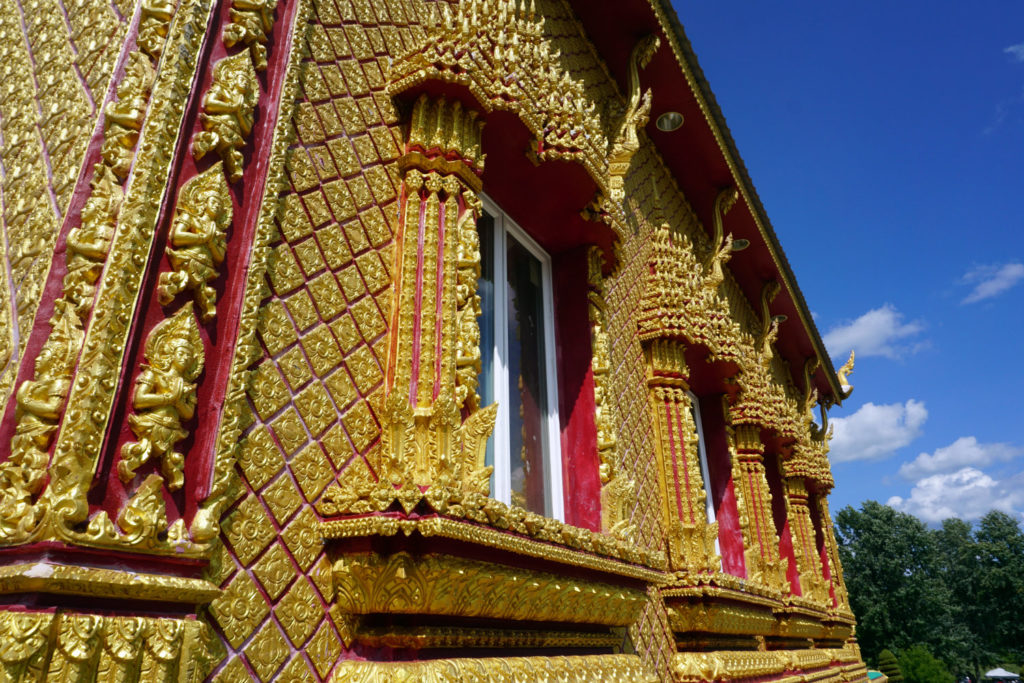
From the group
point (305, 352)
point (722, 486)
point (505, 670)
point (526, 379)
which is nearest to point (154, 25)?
point (305, 352)

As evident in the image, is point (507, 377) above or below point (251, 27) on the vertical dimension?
below

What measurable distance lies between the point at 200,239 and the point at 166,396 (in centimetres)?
50

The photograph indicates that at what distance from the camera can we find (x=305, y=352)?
2.43 meters

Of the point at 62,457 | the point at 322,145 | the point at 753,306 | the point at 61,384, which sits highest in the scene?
the point at 753,306

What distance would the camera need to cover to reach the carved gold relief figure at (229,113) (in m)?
2.18

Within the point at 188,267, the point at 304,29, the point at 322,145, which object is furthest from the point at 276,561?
the point at 304,29

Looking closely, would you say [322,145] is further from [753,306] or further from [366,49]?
[753,306]

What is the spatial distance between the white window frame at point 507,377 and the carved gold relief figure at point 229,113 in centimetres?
160

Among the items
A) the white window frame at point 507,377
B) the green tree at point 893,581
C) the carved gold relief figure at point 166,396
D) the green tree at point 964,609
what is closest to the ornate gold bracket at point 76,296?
the carved gold relief figure at point 166,396

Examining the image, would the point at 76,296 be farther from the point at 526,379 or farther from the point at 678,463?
the point at 678,463

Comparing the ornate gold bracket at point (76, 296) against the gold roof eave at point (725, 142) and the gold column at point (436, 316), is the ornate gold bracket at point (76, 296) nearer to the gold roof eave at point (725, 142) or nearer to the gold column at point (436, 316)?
the gold column at point (436, 316)

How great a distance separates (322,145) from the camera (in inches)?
107

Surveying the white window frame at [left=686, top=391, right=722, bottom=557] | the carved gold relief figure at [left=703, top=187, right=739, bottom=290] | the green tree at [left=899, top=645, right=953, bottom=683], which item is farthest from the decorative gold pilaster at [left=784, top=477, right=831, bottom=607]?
the green tree at [left=899, top=645, right=953, bottom=683]

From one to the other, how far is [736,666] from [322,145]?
5114mm
